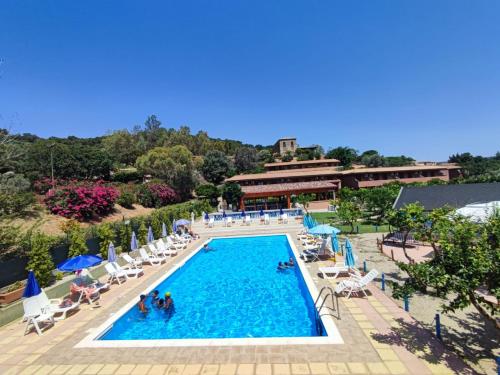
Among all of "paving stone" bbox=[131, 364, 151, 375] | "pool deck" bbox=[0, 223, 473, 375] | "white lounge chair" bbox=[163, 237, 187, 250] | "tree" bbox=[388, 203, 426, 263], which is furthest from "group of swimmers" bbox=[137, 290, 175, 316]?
"white lounge chair" bbox=[163, 237, 187, 250]

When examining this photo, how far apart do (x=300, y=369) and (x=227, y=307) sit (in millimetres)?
5465

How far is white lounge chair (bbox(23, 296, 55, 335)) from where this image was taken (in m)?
8.12

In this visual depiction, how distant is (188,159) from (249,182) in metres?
10.9

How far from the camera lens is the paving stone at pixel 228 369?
18.5 feet

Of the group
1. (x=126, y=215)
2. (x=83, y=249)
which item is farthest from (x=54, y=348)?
(x=126, y=215)

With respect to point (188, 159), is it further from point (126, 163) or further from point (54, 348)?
point (54, 348)

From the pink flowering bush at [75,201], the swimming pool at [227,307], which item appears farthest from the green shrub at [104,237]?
the pink flowering bush at [75,201]

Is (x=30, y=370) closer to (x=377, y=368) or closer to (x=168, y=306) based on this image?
(x=168, y=306)

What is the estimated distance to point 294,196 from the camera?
41.9 metres

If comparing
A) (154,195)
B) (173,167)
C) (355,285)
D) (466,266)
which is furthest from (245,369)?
(173,167)

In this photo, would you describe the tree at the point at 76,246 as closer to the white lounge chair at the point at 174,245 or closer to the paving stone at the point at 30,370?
the white lounge chair at the point at 174,245

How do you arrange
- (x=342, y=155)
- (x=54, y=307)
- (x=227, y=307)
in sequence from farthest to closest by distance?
(x=342, y=155) < (x=227, y=307) < (x=54, y=307)

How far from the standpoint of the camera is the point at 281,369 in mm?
5633

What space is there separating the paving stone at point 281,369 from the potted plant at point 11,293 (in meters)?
10.2
